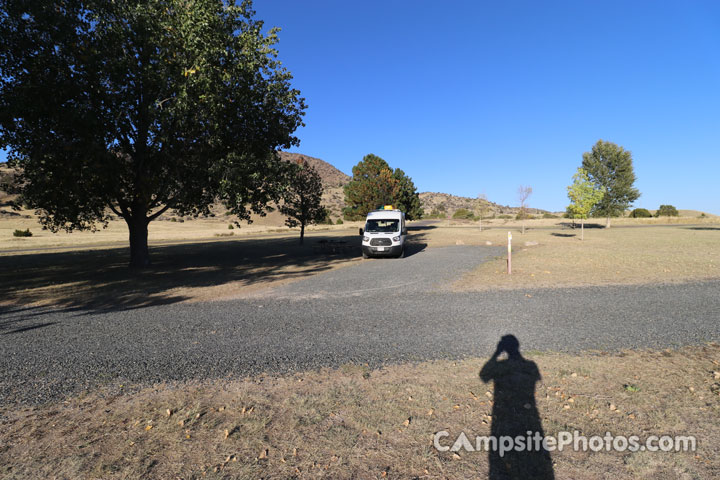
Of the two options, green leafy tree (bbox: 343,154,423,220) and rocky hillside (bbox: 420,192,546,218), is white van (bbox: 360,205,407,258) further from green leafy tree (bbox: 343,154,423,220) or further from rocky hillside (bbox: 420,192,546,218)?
rocky hillside (bbox: 420,192,546,218)

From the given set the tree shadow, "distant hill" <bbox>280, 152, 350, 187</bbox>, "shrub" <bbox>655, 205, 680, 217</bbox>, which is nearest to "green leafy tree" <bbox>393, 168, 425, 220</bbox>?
the tree shadow

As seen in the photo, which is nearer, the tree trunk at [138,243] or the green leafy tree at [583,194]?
the tree trunk at [138,243]

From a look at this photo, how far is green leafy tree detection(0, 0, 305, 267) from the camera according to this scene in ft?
35.3

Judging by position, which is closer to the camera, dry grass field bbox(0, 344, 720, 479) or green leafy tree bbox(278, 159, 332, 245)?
dry grass field bbox(0, 344, 720, 479)

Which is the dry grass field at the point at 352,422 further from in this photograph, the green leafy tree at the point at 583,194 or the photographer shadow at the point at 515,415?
Result: the green leafy tree at the point at 583,194

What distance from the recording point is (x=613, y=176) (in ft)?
141

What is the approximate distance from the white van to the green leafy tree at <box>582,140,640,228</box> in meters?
35.2

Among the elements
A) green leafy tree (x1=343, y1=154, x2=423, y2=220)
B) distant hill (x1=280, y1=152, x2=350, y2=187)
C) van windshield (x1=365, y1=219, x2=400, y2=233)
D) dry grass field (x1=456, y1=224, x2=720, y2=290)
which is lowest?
dry grass field (x1=456, y1=224, x2=720, y2=290)

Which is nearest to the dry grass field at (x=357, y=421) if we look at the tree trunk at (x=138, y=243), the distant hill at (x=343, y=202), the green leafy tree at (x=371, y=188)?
the tree trunk at (x=138, y=243)

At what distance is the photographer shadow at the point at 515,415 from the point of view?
2.77m

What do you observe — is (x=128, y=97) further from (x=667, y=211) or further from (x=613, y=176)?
(x=667, y=211)

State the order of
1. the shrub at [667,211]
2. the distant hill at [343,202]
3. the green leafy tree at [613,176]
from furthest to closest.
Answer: the distant hill at [343,202]
the shrub at [667,211]
the green leafy tree at [613,176]

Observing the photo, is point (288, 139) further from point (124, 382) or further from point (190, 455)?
point (190, 455)

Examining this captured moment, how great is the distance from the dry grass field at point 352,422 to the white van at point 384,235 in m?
13.1
